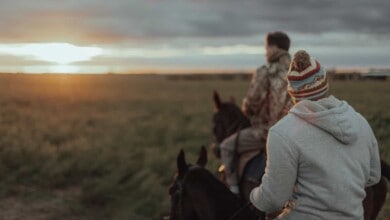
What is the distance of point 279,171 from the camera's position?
318cm

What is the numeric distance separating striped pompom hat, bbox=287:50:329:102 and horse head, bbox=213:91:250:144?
4.10 meters

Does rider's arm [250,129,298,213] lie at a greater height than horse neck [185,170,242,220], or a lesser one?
greater

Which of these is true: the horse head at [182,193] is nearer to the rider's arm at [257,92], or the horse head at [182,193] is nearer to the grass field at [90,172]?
the rider's arm at [257,92]

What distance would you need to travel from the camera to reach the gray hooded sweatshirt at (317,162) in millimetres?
3184

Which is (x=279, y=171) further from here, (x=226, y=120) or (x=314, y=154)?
(x=226, y=120)

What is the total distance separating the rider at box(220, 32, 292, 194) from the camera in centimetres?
682

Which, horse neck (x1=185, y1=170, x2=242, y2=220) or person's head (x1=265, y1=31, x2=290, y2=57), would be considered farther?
person's head (x1=265, y1=31, x2=290, y2=57)

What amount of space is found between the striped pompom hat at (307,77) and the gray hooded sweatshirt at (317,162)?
0.06 metres

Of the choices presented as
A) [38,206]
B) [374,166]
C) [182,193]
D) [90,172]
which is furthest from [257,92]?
[90,172]

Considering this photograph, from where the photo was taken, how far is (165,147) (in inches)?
655

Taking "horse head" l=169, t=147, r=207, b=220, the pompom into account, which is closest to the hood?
the pompom

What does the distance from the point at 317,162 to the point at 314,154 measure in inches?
1.8

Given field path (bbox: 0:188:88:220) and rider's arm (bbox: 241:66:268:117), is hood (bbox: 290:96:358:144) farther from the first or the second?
field path (bbox: 0:188:88:220)

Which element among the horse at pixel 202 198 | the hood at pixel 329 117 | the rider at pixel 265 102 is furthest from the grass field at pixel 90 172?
the hood at pixel 329 117
